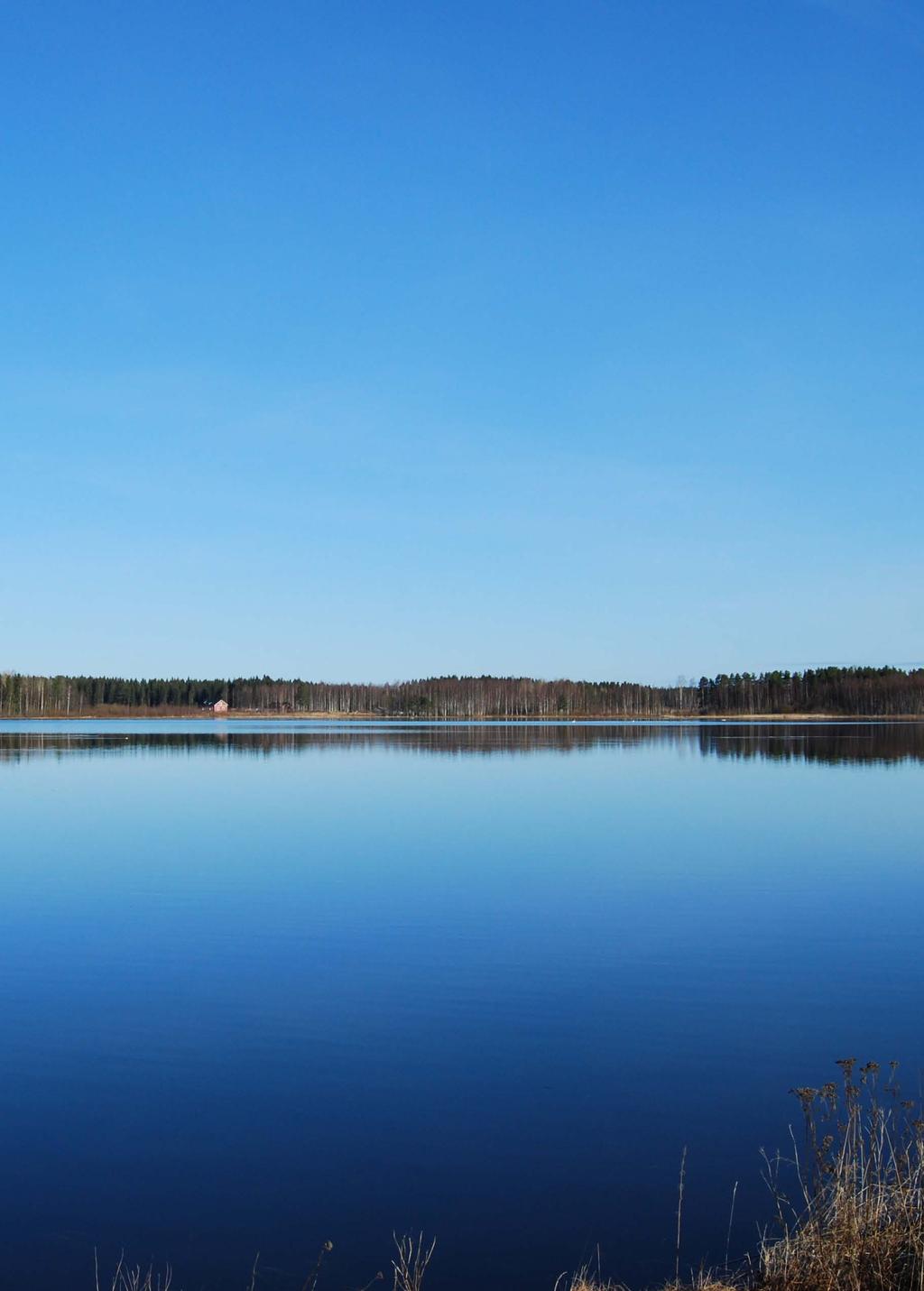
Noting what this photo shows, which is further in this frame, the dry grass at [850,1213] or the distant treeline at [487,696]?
the distant treeline at [487,696]

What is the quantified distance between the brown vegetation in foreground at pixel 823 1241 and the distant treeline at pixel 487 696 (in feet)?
452

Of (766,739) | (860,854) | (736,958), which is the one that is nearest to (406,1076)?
(736,958)

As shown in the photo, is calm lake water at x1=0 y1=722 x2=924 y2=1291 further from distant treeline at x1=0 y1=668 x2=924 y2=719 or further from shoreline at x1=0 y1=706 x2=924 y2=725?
distant treeline at x1=0 y1=668 x2=924 y2=719

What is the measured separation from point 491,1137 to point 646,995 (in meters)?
3.47

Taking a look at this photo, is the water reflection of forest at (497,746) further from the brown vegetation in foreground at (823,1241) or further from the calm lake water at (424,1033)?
the brown vegetation in foreground at (823,1241)

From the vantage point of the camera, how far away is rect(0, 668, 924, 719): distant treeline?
13938cm

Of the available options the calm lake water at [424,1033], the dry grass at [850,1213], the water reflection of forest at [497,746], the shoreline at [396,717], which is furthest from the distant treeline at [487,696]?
the dry grass at [850,1213]

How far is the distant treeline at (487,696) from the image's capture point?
139375 mm

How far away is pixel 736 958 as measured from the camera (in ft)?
36.9

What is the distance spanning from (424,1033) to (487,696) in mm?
148891

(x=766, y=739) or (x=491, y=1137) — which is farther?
(x=766, y=739)

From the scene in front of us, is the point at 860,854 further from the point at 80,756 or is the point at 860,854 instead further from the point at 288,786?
the point at 80,756

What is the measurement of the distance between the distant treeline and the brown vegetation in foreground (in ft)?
452

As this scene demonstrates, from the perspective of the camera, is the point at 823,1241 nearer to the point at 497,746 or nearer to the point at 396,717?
the point at 497,746
